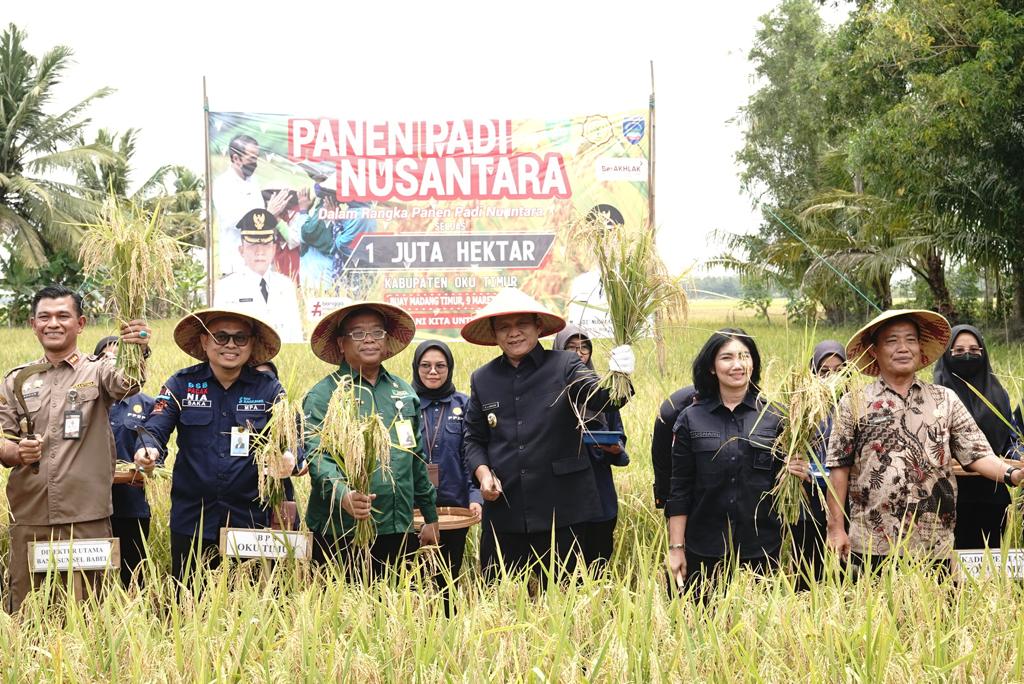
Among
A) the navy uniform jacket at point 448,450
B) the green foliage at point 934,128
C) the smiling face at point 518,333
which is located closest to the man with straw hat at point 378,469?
the smiling face at point 518,333

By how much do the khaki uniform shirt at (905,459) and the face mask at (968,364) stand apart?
102cm

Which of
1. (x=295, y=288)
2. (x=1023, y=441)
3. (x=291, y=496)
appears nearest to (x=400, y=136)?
(x=295, y=288)

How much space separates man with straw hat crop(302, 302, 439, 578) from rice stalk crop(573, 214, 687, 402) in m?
0.87

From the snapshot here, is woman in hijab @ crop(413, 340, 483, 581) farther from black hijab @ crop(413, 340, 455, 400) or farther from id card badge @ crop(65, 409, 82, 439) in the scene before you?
id card badge @ crop(65, 409, 82, 439)

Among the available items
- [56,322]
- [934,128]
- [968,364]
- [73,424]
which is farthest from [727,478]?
[934,128]

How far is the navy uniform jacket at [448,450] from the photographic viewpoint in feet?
15.0

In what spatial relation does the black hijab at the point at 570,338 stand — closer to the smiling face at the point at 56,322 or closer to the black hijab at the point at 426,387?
the black hijab at the point at 426,387

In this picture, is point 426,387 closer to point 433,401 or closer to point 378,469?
point 433,401

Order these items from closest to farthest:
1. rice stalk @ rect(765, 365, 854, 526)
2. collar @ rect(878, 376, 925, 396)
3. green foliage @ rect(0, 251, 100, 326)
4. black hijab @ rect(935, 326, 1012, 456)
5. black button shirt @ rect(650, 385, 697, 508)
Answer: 1. rice stalk @ rect(765, 365, 854, 526)
2. collar @ rect(878, 376, 925, 396)
3. black button shirt @ rect(650, 385, 697, 508)
4. black hijab @ rect(935, 326, 1012, 456)
5. green foliage @ rect(0, 251, 100, 326)

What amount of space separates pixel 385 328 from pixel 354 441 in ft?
2.81

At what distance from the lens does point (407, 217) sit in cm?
1030

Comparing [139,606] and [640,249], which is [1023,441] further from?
[139,606]

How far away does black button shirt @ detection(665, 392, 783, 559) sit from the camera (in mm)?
3625

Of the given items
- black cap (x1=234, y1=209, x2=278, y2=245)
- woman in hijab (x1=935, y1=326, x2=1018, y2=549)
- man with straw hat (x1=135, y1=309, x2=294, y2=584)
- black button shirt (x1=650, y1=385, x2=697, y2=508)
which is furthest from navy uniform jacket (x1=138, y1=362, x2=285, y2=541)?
black cap (x1=234, y1=209, x2=278, y2=245)
